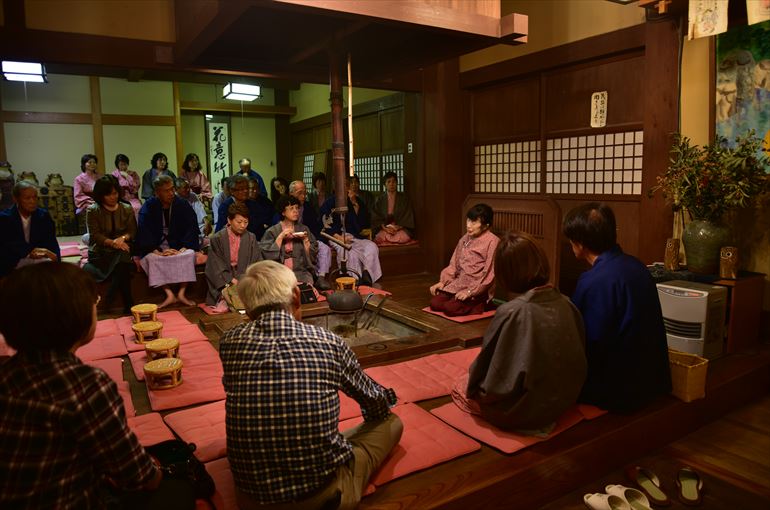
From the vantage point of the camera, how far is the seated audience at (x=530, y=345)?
7.84 ft

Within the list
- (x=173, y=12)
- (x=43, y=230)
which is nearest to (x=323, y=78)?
(x=173, y=12)

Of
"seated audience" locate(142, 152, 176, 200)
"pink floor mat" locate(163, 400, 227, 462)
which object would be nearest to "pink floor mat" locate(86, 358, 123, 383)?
"pink floor mat" locate(163, 400, 227, 462)

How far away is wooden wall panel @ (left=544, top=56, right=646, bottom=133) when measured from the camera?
16.7ft

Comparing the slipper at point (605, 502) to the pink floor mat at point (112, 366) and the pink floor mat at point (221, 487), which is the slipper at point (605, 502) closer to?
the pink floor mat at point (221, 487)

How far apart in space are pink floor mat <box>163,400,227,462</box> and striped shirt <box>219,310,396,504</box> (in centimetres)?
68

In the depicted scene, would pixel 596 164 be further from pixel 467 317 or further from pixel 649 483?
pixel 649 483

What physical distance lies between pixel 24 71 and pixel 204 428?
7881mm

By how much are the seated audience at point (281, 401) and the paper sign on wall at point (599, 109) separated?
442cm

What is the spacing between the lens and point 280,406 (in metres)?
1.76

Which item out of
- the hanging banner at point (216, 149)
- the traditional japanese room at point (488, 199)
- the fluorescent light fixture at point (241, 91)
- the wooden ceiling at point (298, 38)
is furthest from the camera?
the hanging banner at point (216, 149)

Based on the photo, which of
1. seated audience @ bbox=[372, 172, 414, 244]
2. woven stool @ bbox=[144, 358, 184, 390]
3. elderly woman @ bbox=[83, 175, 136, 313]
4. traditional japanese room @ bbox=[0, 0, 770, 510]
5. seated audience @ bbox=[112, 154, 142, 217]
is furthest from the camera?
seated audience @ bbox=[112, 154, 142, 217]

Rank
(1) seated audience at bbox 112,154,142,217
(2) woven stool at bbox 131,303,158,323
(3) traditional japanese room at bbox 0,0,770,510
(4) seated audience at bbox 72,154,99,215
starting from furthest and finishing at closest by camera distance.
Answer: (1) seated audience at bbox 112,154,142,217 → (4) seated audience at bbox 72,154,99,215 → (2) woven stool at bbox 131,303,158,323 → (3) traditional japanese room at bbox 0,0,770,510

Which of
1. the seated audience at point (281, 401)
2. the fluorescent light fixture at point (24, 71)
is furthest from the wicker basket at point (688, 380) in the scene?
the fluorescent light fixture at point (24, 71)

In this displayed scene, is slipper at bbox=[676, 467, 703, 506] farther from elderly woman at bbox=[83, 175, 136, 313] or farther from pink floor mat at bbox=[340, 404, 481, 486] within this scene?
elderly woman at bbox=[83, 175, 136, 313]
